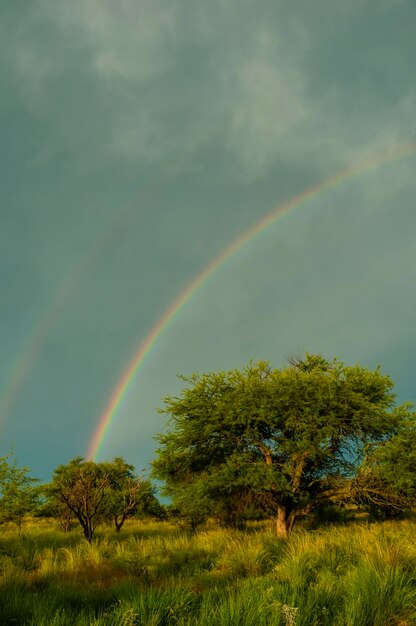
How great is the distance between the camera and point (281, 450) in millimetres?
22234

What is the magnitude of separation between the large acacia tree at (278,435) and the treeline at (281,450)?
0.18ft

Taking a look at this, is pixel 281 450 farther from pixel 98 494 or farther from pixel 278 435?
pixel 98 494

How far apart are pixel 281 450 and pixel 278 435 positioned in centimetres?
96

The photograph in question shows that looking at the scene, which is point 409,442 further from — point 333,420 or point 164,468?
point 164,468

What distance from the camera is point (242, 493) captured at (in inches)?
905

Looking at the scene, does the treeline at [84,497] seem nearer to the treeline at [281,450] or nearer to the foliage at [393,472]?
the treeline at [281,450]

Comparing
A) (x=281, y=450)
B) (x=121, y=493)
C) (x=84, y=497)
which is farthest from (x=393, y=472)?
(x=121, y=493)

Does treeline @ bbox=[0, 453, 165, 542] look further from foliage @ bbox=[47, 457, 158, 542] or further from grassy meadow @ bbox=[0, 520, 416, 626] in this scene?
grassy meadow @ bbox=[0, 520, 416, 626]

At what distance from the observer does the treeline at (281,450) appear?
20359 mm

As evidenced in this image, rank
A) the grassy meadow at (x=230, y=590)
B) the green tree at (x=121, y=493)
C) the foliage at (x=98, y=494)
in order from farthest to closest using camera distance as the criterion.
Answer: the green tree at (x=121, y=493) < the foliage at (x=98, y=494) < the grassy meadow at (x=230, y=590)

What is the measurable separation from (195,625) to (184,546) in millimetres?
11012

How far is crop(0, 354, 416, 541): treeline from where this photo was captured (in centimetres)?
2036

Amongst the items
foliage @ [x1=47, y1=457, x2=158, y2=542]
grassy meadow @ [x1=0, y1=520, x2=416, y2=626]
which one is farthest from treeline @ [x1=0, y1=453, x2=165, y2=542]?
grassy meadow @ [x1=0, y1=520, x2=416, y2=626]

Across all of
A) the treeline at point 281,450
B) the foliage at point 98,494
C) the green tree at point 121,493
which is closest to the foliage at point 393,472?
the treeline at point 281,450
